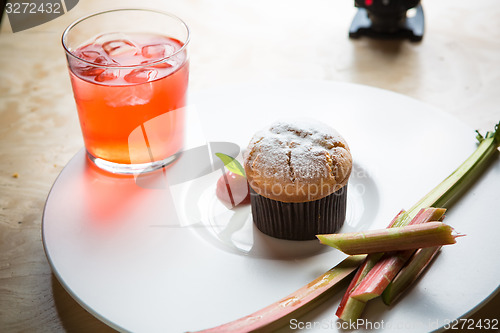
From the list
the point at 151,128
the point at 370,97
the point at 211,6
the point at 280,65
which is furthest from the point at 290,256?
the point at 211,6

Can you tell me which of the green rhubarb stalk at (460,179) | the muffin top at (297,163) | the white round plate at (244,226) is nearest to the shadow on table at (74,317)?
the white round plate at (244,226)

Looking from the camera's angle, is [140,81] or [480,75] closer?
[140,81]

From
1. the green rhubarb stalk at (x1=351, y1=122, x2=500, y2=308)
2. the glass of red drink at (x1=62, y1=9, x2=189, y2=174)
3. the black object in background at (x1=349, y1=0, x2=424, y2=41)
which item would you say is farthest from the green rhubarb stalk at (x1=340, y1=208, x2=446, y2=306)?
the black object in background at (x1=349, y1=0, x2=424, y2=41)

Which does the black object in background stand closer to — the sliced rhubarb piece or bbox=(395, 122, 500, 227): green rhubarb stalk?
bbox=(395, 122, 500, 227): green rhubarb stalk

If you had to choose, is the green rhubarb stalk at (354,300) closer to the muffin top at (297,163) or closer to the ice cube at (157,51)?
the muffin top at (297,163)

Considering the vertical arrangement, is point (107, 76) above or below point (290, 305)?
above

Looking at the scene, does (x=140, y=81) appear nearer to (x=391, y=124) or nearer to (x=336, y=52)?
(x=391, y=124)

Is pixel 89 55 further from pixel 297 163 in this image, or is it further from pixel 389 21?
pixel 389 21

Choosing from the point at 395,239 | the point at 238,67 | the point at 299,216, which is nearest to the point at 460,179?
the point at 395,239
